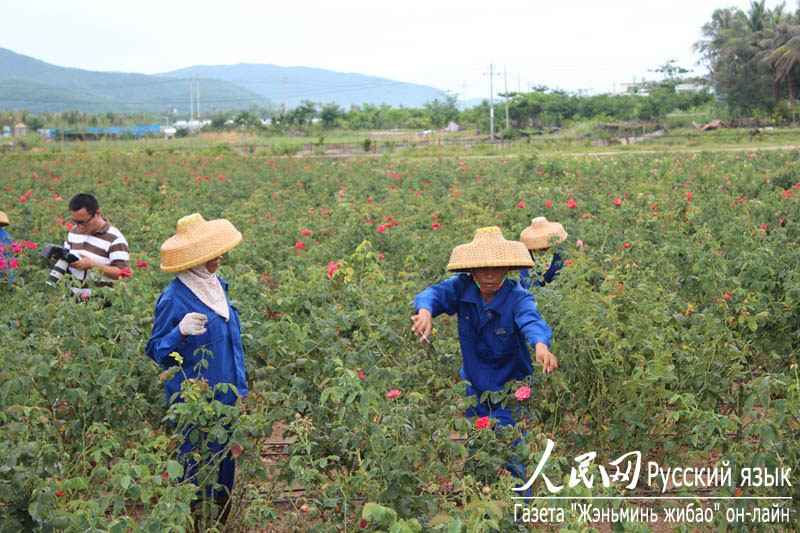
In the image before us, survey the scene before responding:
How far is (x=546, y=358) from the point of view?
297 centimetres

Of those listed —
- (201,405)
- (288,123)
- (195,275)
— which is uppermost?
(288,123)

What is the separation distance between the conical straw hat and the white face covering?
41.4 inches

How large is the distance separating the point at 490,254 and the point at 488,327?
1.13 feet

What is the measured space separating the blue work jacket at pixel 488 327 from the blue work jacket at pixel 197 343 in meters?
0.86

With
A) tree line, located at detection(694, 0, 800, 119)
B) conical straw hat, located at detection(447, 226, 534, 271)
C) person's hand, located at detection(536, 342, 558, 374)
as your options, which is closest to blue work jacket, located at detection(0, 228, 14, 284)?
conical straw hat, located at detection(447, 226, 534, 271)

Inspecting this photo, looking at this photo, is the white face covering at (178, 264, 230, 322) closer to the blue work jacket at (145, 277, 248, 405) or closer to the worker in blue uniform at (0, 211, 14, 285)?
the blue work jacket at (145, 277, 248, 405)

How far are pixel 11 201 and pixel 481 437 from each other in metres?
11.6

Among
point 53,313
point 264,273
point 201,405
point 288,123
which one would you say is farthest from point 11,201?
point 288,123

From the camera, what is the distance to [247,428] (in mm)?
2742

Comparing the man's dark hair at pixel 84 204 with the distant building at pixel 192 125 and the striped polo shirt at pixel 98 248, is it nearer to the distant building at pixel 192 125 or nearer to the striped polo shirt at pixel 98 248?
the striped polo shirt at pixel 98 248

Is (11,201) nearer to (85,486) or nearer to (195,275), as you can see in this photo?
(195,275)

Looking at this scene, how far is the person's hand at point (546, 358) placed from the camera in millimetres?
2963

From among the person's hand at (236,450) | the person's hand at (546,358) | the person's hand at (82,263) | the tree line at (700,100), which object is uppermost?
the tree line at (700,100)

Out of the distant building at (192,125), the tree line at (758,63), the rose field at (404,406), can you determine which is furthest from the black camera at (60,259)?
the distant building at (192,125)
